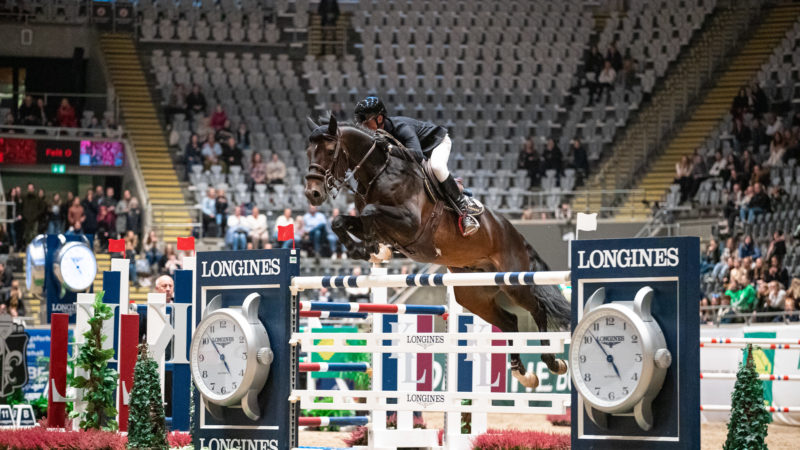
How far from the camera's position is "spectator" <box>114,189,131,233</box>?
1798 cm

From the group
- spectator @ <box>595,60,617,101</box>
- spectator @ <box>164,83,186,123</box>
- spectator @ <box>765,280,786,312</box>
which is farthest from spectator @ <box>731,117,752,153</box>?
spectator @ <box>164,83,186,123</box>

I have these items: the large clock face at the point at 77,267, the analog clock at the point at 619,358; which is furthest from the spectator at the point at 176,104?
the analog clock at the point at 619,358

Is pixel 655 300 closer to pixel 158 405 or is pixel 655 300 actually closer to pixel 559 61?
pixel 158 405

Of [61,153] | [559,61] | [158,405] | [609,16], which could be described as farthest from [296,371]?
[609,16]

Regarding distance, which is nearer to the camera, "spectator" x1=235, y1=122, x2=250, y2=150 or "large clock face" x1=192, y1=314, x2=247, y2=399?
"large clock face" x1=192, y1=314, x2=247, y2=399

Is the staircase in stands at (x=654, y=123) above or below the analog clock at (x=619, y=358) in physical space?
above

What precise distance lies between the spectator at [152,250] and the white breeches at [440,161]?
32.6 feet

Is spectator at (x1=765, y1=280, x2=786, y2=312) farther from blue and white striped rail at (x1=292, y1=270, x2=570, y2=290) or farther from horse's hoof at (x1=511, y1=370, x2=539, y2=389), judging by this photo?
blue and white striped rail at (x1=292, y1=270, x2=570, y2=290)

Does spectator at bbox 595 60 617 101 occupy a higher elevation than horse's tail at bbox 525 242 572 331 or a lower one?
higher

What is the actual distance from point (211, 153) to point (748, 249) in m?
9.53

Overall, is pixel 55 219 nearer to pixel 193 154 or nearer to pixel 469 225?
pixel 193 154

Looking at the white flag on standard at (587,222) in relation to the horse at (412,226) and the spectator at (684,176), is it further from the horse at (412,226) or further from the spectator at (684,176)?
the spectator at (684,176)

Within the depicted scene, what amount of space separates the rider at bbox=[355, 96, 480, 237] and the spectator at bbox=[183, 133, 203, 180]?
12695 millimetres

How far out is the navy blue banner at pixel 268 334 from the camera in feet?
18.5
